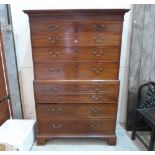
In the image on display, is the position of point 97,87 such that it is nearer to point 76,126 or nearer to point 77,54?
point 77,54

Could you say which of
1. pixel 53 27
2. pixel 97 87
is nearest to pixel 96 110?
pixel 97 87

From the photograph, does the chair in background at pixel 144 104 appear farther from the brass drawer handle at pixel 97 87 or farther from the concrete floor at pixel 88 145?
the brass drawer handle at pixel 97 87

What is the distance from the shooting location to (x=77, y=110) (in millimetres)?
1993

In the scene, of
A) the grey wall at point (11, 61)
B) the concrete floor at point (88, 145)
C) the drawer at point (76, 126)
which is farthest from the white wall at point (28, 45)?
the drawer at point (76, 126)

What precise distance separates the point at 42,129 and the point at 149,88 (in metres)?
1.44

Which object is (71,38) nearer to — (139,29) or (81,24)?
(81,24)

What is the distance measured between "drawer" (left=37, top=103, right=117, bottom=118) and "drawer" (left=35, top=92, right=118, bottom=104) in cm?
5

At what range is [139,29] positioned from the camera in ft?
6.98

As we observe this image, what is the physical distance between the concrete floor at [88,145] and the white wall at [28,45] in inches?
18.5

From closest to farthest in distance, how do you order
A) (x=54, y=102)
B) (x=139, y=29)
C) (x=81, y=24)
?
(x=81, y=24) → (x=54, y=102) → (x=139, y=29)

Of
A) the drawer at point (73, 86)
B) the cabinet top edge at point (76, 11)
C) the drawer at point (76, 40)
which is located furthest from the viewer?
the drawer at point (73, 86)

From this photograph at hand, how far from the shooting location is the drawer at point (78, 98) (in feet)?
6.33

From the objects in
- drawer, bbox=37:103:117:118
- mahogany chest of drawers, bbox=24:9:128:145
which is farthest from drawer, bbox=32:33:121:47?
drawer, bbox=37:103:117:118

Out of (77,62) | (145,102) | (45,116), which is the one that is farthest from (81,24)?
(145,102)
